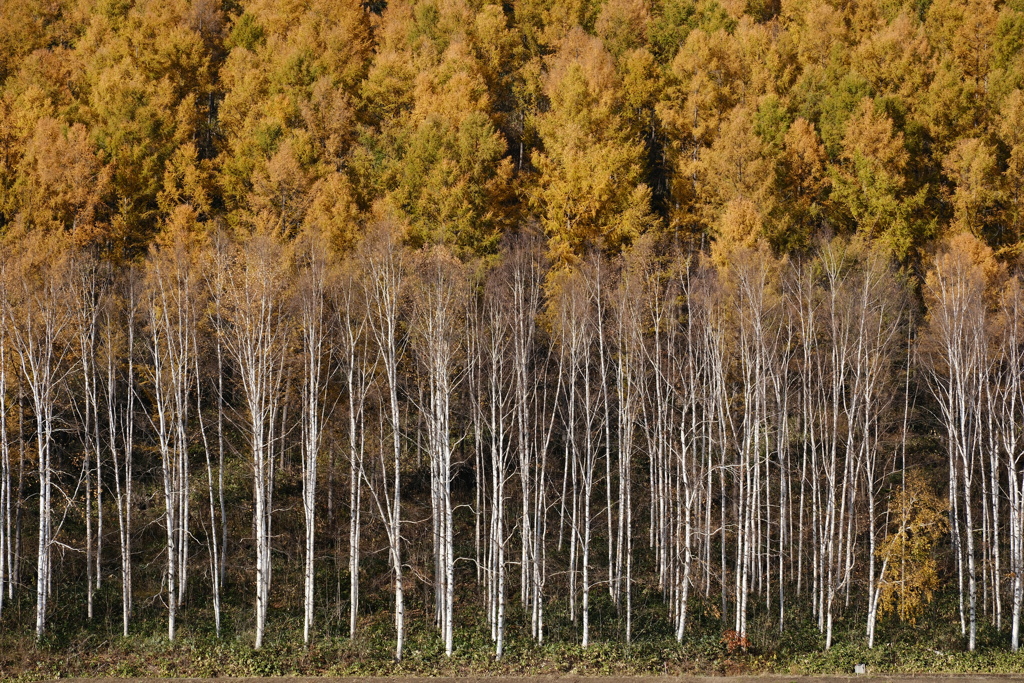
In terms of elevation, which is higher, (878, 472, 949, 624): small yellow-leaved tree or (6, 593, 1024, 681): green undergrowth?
(878, 472, 949, 624): small yellow-leaved tree

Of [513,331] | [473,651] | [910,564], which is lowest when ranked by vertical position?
[473,651]

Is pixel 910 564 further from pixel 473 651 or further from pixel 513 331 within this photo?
pixel 513 331

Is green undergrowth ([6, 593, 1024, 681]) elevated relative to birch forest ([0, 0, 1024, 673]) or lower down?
lower down

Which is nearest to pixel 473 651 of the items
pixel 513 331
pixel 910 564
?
pixel 513 331

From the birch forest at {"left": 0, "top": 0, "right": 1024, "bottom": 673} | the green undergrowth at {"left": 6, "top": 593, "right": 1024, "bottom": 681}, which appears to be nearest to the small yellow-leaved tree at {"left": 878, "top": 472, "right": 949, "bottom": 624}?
the birch forest at {"left": 0, "top": 0, "right": 1024, "bottom": 673}

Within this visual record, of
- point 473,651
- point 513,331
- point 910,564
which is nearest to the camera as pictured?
point 473,651

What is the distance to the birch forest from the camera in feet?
64.2

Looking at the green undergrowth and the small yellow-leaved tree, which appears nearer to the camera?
the green undergrowth

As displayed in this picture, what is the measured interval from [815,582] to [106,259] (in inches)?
913

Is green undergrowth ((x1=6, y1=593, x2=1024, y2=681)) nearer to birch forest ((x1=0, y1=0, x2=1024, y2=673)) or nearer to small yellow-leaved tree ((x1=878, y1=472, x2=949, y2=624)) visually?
birch forest ((x1=0, y1=0, x2=1024, y2=673))

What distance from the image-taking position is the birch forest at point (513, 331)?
19.6 metres

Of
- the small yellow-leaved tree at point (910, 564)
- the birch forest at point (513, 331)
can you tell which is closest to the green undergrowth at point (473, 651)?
the birch forest at point (513, 331)

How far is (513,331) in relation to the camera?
21.7m

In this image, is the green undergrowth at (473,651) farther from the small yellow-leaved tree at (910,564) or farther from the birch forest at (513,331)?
the small yellow-leaved tree at (910,564)
